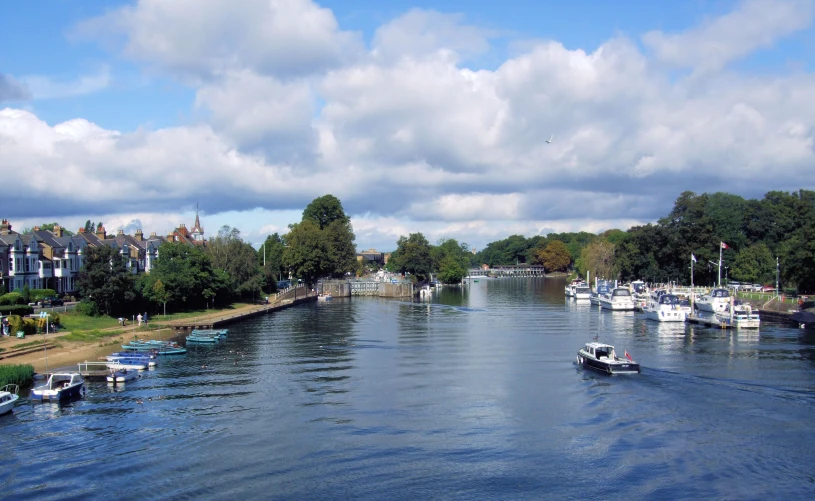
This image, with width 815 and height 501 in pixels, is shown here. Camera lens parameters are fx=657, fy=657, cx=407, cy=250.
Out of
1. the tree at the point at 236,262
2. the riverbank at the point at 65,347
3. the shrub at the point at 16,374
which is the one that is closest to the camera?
the shrub at the point at 16,374

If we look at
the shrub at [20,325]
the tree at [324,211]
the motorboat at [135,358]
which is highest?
the tree at [324,211]

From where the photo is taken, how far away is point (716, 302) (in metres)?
87.2

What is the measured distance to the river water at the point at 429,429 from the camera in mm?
26797

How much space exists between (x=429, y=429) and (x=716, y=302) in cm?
6678

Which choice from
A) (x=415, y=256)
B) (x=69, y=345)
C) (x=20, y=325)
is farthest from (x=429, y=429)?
(x=415, y=256)

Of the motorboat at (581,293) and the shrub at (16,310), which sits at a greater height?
the shrub at (16,310)

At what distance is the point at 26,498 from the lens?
2539 cm

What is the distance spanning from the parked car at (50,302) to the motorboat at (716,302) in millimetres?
79553

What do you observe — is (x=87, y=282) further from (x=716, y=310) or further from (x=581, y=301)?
(x=581, y=301)

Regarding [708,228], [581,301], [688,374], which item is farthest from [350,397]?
[708,228]

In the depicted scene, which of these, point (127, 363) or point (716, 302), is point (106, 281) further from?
point (716, 302)

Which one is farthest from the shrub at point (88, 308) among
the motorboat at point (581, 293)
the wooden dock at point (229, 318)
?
the motorboat at point (581, 293)

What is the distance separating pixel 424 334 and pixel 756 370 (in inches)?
1363

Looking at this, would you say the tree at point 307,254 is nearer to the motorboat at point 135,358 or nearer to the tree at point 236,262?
the tree at point 236,262
